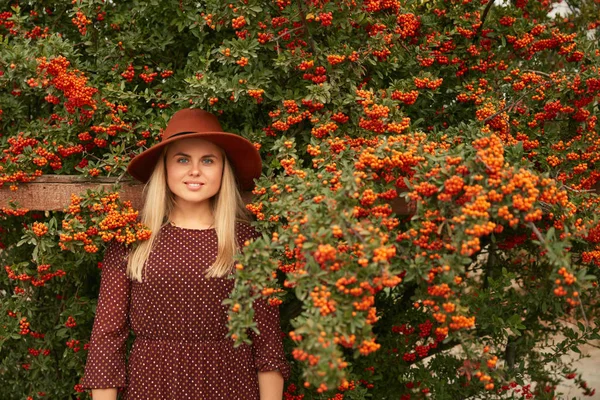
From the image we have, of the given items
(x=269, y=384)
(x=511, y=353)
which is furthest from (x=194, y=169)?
(x=511, y=353)

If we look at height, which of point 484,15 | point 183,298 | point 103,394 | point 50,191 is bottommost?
point 103,394

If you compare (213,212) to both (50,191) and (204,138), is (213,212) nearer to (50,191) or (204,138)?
(204,138)

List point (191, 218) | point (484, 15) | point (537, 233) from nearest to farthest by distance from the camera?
point (537, 233) < point (191, 218) < point (484, 15)

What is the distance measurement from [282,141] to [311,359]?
1.21 metres

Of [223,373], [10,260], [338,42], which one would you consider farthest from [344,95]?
[10,260]

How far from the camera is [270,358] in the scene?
297 cm

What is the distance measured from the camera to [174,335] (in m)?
2.93

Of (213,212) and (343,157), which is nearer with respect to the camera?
(343,157)

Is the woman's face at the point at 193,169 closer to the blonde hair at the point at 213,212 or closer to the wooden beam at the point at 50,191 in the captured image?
the blonde hair at the point at 213,212

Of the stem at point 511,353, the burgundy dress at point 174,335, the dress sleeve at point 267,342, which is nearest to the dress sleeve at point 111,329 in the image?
the burgundy dress at point 174,335

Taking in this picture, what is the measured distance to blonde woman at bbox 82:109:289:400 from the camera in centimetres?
291

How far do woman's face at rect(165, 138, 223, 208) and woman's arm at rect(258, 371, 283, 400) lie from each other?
80 cm

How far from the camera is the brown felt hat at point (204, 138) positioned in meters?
2.92

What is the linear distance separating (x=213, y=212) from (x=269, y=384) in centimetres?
78
